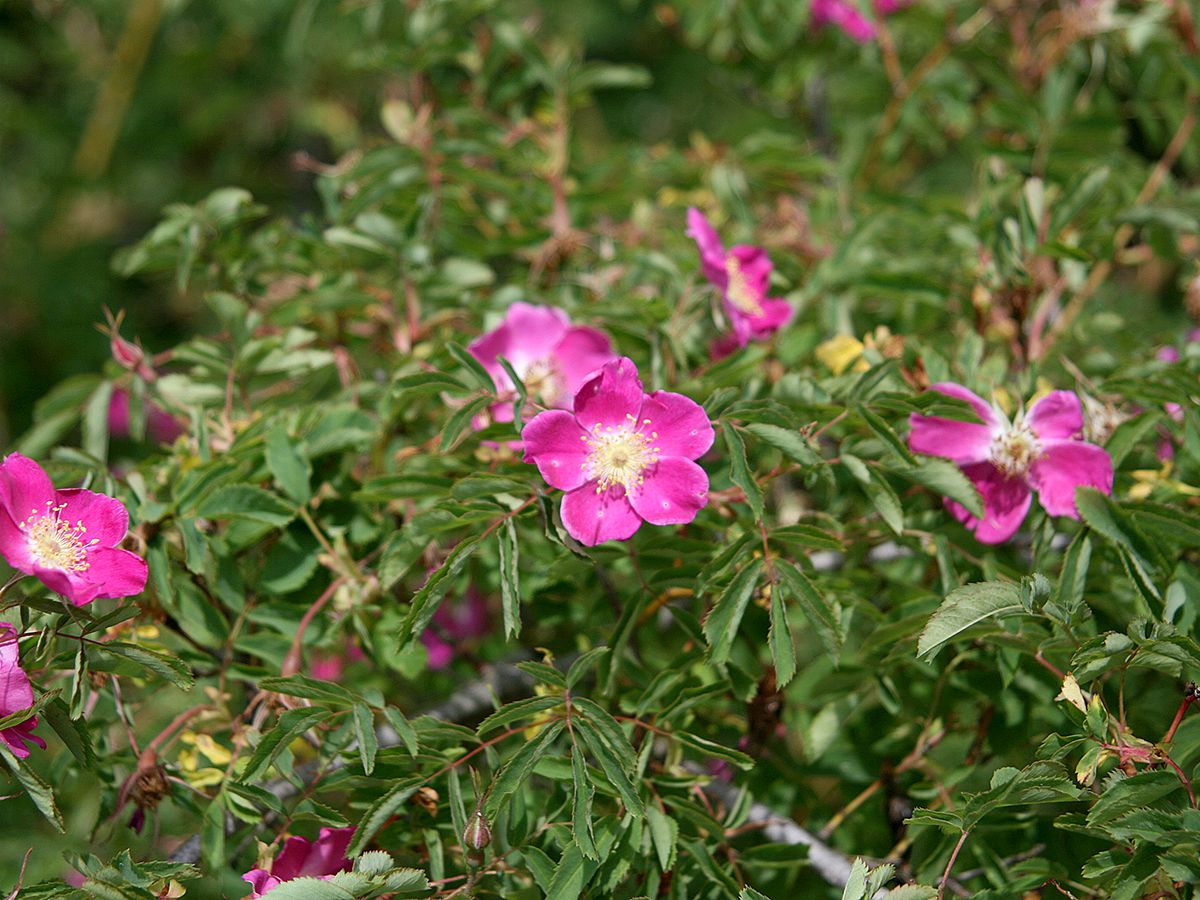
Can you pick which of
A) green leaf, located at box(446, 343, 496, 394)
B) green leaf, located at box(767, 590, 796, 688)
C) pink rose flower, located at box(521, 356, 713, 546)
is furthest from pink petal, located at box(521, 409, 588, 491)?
green leaf, located at box(767, 590, 796, 688)

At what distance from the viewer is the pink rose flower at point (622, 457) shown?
1086 mm

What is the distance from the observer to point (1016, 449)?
1.21m

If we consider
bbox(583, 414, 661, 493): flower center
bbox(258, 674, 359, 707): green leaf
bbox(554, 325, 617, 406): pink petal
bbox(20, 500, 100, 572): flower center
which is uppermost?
Result: bbox(583, 414, 661, 493): flower center

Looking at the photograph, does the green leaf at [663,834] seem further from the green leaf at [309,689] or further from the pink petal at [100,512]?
the pink petal at [100,512]

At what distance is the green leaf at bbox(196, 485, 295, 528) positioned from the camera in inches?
46.7

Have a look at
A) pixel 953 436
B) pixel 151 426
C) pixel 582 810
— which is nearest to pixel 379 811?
pixel 582 810

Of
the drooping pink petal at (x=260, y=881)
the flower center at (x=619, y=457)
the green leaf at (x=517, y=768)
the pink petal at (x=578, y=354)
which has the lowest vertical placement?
the drooping pink petal at (x=260, y=881)

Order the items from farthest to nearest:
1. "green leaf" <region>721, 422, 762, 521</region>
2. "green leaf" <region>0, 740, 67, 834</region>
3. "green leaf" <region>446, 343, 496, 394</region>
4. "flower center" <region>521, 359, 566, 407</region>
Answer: "flower center" <region>521, 359, 566, 407</region>, "green leaf" <region>446, 343, 496, 394</region>, "green leaf" <region>721, 422, 762, 521</region>, "green leaf" <region>0, 740, 67, 834</region>

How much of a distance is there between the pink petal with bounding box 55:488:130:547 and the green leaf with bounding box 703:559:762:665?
57cm

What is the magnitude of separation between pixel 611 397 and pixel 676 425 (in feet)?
0.23

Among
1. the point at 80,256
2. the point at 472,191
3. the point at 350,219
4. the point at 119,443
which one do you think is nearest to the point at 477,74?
the point at 472,191

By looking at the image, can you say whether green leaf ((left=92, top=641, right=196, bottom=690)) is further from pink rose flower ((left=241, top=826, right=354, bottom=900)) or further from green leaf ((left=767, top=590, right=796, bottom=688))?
green leaf ((left=767, top=590, right=796, bottom=688))

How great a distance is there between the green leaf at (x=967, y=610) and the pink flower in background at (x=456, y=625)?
749 mm

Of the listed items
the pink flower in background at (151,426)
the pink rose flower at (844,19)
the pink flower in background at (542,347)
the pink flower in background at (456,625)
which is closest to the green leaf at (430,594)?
the pink flower in background at (542,347)
